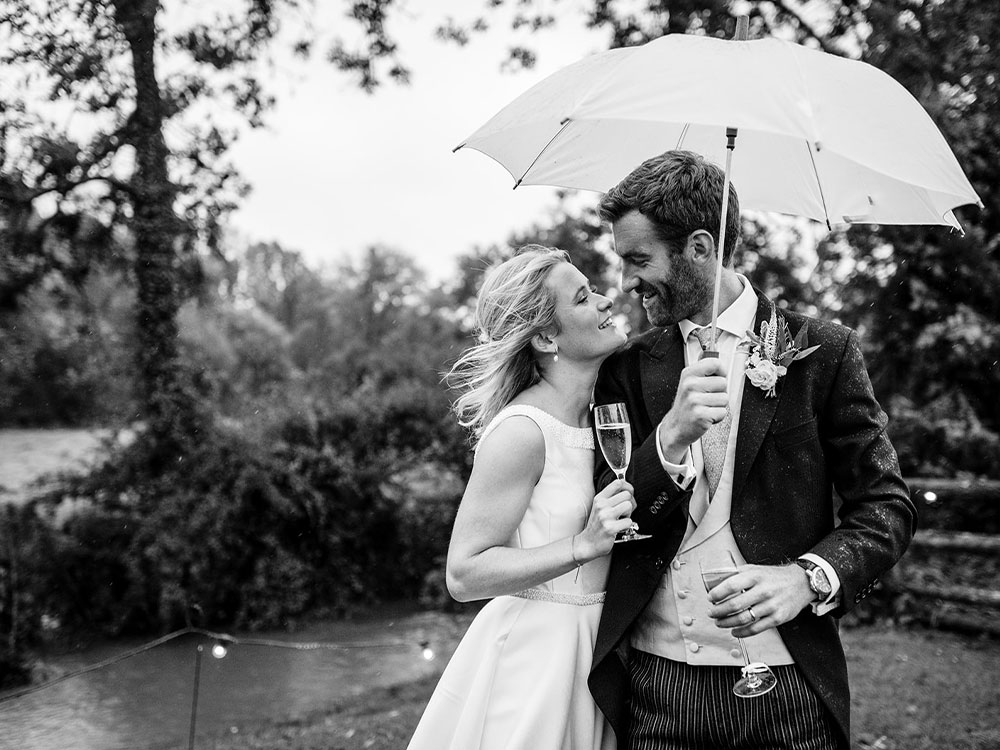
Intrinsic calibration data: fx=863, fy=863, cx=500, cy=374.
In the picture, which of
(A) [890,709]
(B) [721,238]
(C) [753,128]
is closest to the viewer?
(C) [753,128]

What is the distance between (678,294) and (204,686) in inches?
246

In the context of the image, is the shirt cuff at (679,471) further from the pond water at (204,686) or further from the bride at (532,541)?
the pond water at (204,686)

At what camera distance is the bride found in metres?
2.50

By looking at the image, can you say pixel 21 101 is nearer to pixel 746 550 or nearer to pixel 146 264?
pixel 146 264

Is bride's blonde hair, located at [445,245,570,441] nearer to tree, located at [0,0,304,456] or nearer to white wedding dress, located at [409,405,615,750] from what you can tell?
white wedding dress, located at [409,405,615,750]

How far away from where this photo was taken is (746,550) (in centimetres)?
228

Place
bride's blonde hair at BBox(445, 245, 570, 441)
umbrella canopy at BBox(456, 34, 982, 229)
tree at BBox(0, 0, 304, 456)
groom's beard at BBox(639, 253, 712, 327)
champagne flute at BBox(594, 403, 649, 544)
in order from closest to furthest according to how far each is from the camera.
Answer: umbrella canopy at BBox(456, 34, 982, 229)
champagne flute at BBox(594, 403, 649, 544)
groom's beard at BBox(639, 253, 712, 327)
bride's blonde hair at BBox(445, 245, 570, 441)
tree at BBox(0, 0, 304, 456)

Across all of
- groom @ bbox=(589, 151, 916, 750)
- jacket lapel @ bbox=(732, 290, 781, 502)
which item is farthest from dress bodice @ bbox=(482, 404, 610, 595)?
jacket lapel @ bbox=(732, 290, 781, 502)

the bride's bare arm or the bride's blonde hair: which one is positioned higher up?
the bride's blonde hair

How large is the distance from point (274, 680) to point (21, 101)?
5679 millimetres

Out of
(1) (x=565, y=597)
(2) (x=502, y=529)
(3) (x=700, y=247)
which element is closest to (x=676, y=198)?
(3) (x=700, y=247)

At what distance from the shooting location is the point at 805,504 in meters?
2.30

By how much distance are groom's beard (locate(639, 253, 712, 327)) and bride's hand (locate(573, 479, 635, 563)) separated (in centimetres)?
53

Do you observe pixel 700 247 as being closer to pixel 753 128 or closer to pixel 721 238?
pixel 721 238
